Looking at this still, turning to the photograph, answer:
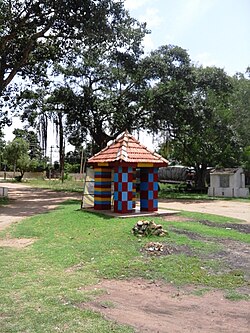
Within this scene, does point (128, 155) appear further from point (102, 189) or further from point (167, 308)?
point (167, 308)

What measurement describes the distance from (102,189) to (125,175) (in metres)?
1.41

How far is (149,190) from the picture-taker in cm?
1202

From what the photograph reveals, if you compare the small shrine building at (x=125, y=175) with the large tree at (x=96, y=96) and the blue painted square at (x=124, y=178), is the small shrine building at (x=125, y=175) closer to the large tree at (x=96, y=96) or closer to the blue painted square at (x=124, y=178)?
the blue painted square at (x=124, y=178)

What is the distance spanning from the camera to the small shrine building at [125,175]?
11320 mm

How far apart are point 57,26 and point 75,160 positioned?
42.6 m

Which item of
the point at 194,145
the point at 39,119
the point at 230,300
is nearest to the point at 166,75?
the point at 194,145

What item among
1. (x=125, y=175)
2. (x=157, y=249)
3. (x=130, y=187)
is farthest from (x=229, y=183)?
(x=157, y=249)

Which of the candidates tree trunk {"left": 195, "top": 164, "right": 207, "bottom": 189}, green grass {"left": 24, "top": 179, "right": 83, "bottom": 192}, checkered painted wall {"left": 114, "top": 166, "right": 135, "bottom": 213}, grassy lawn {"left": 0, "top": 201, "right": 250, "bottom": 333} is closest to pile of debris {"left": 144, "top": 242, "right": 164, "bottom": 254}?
grassy lawn {"left": 0, "top": 201, "right": 250, "bottom": 333}

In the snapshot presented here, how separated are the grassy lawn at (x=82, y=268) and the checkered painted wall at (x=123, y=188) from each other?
4.58 feet

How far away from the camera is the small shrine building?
11.3 meters

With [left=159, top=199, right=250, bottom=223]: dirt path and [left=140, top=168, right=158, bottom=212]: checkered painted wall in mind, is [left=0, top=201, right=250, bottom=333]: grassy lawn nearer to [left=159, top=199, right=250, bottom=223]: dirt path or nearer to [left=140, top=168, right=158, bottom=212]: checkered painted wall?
[left=140, top=168, right=158, bottom=212]: checkered painted wall

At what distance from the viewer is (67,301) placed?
458 centimetres

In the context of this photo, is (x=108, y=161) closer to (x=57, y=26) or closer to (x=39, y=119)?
(x=57, y=26)

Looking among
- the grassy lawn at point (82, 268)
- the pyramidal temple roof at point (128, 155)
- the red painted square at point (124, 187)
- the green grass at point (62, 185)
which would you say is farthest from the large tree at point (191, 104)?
the grassy lawn at point (82, 268)
